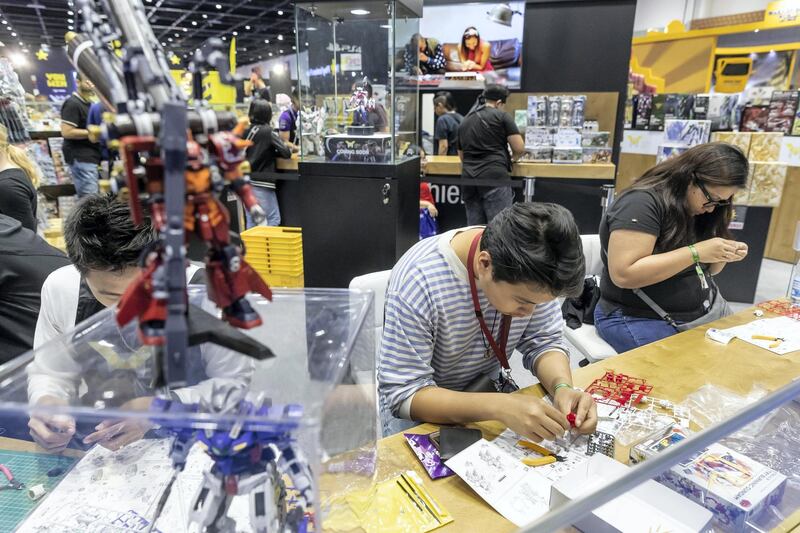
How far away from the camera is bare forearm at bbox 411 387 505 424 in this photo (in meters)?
1.20

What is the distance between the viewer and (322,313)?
0.87 metres

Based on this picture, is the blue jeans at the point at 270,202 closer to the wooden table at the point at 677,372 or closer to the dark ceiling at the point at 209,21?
the dark ceiling at the point at 209,21

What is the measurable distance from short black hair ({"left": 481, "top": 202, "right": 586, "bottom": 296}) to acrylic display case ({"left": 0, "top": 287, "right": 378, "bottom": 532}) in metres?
0.38

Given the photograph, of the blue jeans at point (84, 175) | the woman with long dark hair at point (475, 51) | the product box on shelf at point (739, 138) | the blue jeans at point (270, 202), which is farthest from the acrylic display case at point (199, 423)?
the woman with long dark hair at point (475, 51)

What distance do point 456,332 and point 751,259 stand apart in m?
3.60

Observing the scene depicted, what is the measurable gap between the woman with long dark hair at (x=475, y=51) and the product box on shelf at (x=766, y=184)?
2907 mm

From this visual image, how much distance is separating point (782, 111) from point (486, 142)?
322 cm

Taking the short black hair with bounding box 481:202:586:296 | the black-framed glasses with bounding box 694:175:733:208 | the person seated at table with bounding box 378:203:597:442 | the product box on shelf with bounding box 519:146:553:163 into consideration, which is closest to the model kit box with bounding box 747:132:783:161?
Result: the product box on shelf with bounding box 519:146:553:163

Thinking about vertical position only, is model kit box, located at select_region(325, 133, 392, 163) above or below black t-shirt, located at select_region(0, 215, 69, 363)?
above

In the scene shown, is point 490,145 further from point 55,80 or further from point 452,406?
point 55,80

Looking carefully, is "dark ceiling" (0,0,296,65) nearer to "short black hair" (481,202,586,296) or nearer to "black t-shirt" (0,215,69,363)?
"black t-shirt" (0,215,69,363)

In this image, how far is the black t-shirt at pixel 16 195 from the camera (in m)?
2.08

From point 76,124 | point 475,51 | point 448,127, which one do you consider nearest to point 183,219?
point 76,124

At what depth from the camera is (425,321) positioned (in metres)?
1.30
